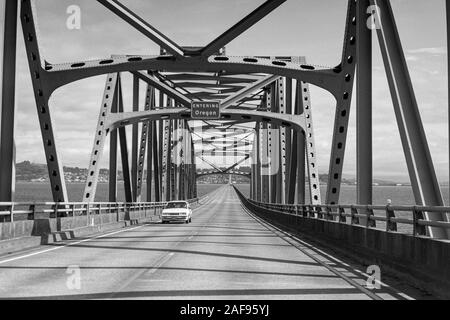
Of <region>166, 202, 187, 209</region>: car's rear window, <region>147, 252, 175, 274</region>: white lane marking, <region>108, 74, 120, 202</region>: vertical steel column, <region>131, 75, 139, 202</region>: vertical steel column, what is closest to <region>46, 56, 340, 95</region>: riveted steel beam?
<region>108, 74, 120, 202</region>: vertical steel column

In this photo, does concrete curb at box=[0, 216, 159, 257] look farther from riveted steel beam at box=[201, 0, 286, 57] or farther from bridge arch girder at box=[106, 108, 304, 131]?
riveted steel beam at box=[201, 0, 286, 57]

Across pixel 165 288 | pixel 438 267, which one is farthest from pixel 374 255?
pixel 165 288

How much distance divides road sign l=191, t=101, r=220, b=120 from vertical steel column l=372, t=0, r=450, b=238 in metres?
22.8

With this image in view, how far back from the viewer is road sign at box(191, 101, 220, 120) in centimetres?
3825

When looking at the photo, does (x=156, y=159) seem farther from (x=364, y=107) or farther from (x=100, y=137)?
(x=364, y=107)

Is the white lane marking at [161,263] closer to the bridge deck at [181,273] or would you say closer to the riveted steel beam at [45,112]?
the bridge deck at [181,273]

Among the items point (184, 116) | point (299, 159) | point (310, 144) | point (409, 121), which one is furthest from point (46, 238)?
point (184, 116)

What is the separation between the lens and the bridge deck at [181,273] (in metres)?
10.1

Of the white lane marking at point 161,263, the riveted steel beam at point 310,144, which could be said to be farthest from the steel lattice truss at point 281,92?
the white lane marking at point 161,263

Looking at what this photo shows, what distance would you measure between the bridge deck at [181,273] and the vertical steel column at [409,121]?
2078mm

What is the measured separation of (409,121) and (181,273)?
5686 millimetres

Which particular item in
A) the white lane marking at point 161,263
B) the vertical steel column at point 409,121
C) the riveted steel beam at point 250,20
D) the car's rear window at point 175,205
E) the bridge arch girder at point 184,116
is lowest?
the white lane marking at point 161,263

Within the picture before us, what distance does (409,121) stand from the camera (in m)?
13.9
